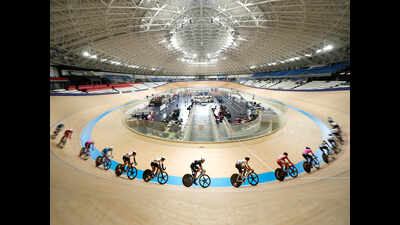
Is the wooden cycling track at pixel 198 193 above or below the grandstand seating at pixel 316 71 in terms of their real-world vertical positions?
below

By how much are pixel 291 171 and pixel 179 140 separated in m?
4.74

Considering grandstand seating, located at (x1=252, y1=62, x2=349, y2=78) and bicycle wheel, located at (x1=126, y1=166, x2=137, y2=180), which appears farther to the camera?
grandstand seating, located at (x1=252, y1=62, x2=349, y2=78)

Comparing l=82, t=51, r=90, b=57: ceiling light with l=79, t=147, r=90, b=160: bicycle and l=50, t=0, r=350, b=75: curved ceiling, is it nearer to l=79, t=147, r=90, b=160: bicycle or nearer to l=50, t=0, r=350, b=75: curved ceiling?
l=50, t=0, r=350, b=75: curved ceiling

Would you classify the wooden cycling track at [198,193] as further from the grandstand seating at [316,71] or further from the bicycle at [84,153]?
the grandstand seating at [316,71]

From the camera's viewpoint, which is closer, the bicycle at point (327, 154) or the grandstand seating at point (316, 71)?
the bicycle at point (327, 154)

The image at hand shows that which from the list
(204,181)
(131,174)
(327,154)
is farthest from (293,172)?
(131,174)

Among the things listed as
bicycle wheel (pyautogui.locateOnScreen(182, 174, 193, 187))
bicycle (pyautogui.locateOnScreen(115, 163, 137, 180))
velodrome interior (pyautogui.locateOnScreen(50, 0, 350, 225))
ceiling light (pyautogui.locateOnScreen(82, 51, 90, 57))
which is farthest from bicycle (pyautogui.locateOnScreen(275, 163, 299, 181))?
ceiling light (pyautogui.locateOnScreen(82, 51, 90, 57))

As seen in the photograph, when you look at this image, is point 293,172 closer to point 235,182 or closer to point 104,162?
point 235,182

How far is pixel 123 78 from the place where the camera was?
36.1 metres

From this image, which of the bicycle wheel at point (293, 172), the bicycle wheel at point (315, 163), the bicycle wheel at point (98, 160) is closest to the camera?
the bicycle wheel at point (293, 172)

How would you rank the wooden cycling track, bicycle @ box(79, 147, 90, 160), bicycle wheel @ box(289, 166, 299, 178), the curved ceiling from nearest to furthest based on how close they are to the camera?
the wooden cycling track
bicycle wheel @ box(289, 166, 299, 178)
bicycle @ box(79, 147, 90, 160)
the curved ceiling

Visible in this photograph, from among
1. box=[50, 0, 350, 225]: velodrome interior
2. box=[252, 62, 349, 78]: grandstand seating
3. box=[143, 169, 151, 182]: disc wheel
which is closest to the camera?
box=[50, 0, 350, 225]: velodrome interior

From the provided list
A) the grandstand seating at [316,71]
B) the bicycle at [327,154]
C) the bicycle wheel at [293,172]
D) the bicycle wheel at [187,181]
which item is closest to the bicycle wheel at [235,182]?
the bicycle wheel at [187,181]

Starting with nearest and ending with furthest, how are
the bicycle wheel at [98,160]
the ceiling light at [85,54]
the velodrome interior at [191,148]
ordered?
the velodrome interior at [191,148], the bicycle wheel at [98,160], the ceiling light at [85,54]
